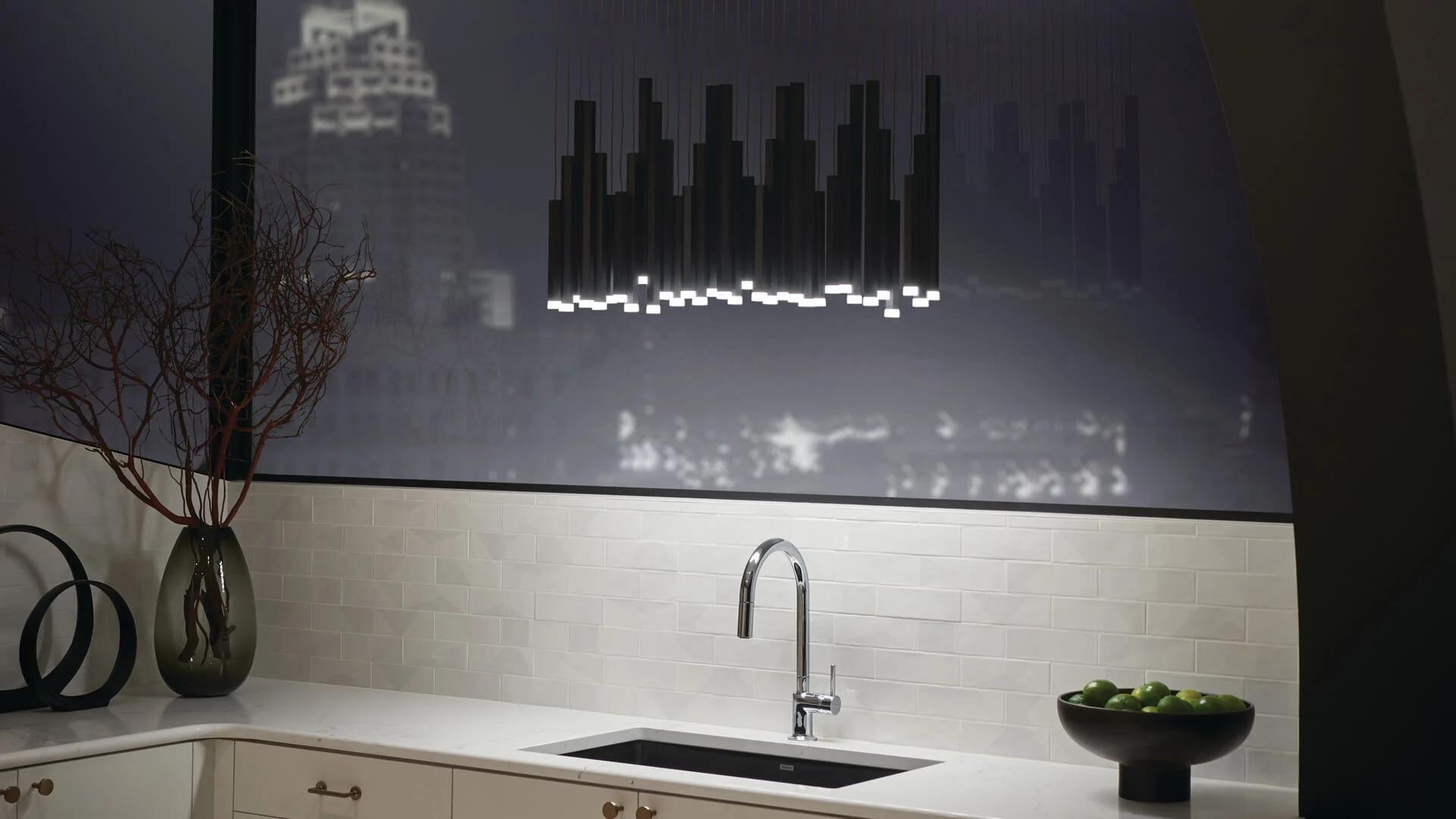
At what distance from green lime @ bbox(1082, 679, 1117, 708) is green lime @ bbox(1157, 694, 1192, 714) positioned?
124mm

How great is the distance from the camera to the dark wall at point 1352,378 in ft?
7.38

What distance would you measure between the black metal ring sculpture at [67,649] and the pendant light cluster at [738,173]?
1.45 meters

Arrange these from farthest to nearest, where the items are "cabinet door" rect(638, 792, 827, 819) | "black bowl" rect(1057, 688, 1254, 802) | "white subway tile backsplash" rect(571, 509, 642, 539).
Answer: "white subway tile backsplash" rect(571, 509, 642, 539) → "cabinet door" rect(638, 792, 827, 819) → "black bowl" rect(1057, 688, 1254, 802)

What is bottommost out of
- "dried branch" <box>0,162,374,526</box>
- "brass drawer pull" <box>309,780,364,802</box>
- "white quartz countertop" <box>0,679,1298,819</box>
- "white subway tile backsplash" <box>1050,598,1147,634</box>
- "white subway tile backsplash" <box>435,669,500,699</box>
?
"brass drawer pull" <box>309,780,364,802</box>

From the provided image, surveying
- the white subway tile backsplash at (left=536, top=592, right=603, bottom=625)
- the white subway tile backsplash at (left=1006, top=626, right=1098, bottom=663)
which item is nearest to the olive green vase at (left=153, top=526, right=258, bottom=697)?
the white subway tile backsplash at (left=536, top=592, right=603, bottom=625)

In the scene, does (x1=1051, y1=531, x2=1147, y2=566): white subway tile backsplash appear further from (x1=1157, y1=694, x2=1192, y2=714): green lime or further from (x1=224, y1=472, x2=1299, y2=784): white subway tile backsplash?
(x1=1157, y1=694, x2=1192, y2=714): green lime

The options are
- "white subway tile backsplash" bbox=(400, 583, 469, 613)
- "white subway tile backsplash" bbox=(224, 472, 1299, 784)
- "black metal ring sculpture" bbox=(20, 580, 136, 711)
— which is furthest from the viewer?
"white subway tile backsplash" bbox=(400, 583, 469, 613)

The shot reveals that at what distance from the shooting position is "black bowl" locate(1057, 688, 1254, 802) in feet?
9.04

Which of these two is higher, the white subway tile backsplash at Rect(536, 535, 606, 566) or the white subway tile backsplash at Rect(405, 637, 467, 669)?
the white subway tile backsplash at Rect(536, 535, 606, 566)

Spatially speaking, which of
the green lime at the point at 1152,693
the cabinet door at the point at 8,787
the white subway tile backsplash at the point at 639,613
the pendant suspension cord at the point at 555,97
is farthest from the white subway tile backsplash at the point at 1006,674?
the cabinet door at the point at 8,787

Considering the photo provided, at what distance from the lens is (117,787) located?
11.0 ft

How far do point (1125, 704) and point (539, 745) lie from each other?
1.35 meters

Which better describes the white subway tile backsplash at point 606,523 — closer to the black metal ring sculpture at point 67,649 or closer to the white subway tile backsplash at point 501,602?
the white subway tile backsplash at point 501,602

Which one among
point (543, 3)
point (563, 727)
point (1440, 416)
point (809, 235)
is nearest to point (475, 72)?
point (543, 3)
